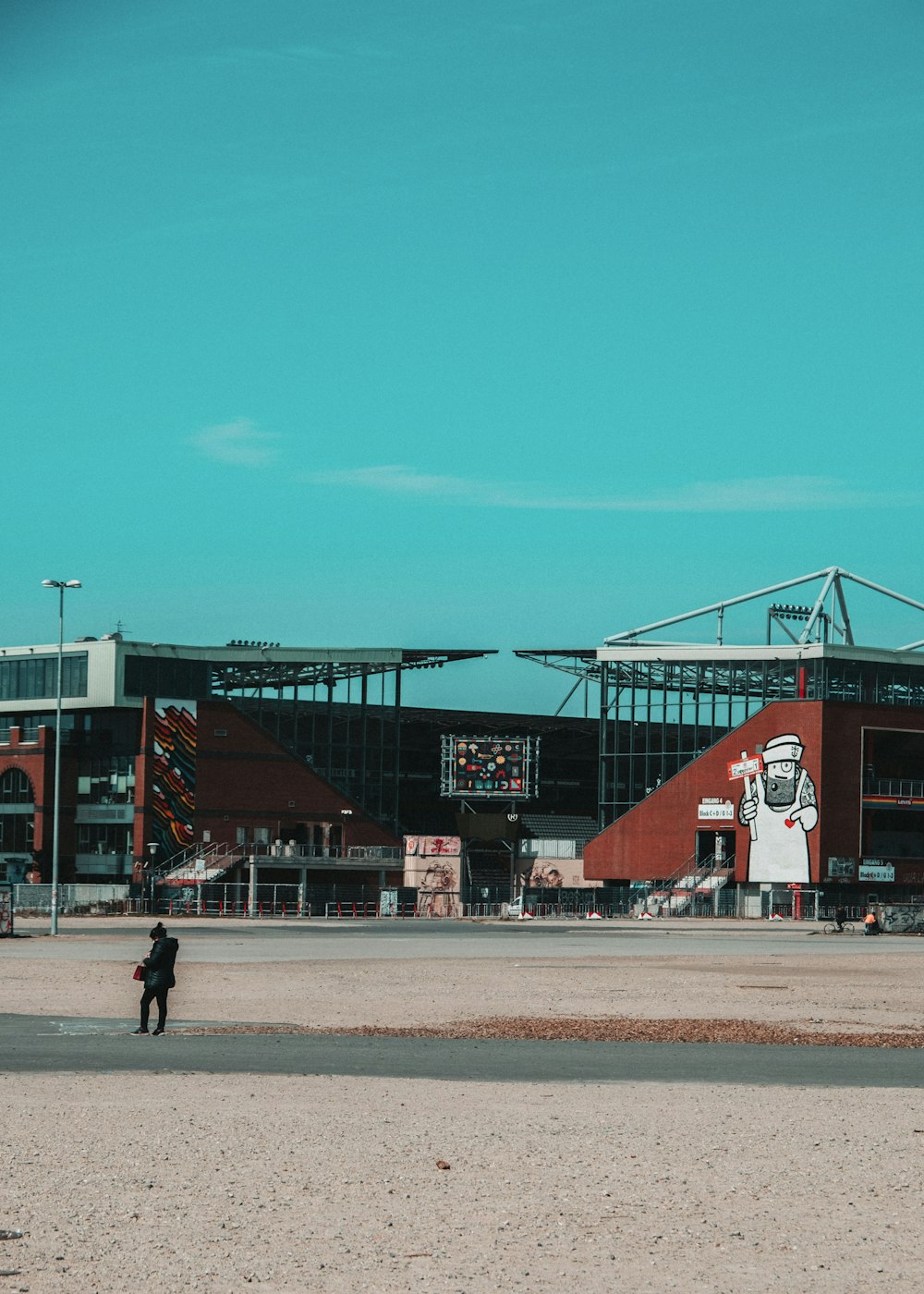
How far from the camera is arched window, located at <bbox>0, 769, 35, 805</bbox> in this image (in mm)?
112137

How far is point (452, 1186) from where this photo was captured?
47.2 feet

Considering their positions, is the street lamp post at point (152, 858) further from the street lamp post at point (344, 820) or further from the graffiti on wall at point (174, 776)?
the street lamp post at point (344, 820)

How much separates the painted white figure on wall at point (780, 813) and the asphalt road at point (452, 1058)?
84.3 metres

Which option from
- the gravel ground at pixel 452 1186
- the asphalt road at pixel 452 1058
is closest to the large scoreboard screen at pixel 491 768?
the asphalt road at pixel 452 1058

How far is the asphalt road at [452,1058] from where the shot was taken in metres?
22.2

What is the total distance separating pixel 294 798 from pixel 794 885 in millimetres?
31653

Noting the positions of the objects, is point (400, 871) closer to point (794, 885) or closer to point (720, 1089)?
point (794, 885)

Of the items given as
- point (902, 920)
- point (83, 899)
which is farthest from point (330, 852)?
point (902, 920)

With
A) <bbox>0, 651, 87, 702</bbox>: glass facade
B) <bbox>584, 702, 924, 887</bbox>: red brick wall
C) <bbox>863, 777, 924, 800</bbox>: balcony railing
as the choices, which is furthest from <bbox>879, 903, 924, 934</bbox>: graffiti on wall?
<bbox>0, 651, 87, 702</bbox>: glass facade

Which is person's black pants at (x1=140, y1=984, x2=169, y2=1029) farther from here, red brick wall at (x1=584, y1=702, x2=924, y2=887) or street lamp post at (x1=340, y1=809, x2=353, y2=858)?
street lamp post at (x1=340, y1=809, x2=353, y2=858)

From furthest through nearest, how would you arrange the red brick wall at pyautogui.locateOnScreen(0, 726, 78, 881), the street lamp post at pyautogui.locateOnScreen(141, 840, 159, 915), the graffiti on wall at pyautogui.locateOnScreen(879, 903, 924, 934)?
the red brick wall at pyautogui.locateOnScreen(0, 726, 78, 881), the street lamp post at pyautogui.locateOnScreen(141, 840, 159, 915), the graffiti on wall at pyautogui.locateOnScreen(879, 903, 924, 934)

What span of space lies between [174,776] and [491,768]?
70.3 feet

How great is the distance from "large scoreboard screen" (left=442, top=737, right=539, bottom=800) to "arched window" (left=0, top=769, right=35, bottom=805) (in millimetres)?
26627

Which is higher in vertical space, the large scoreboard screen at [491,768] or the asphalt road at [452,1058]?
the large scoreboard screen at [491,768]
